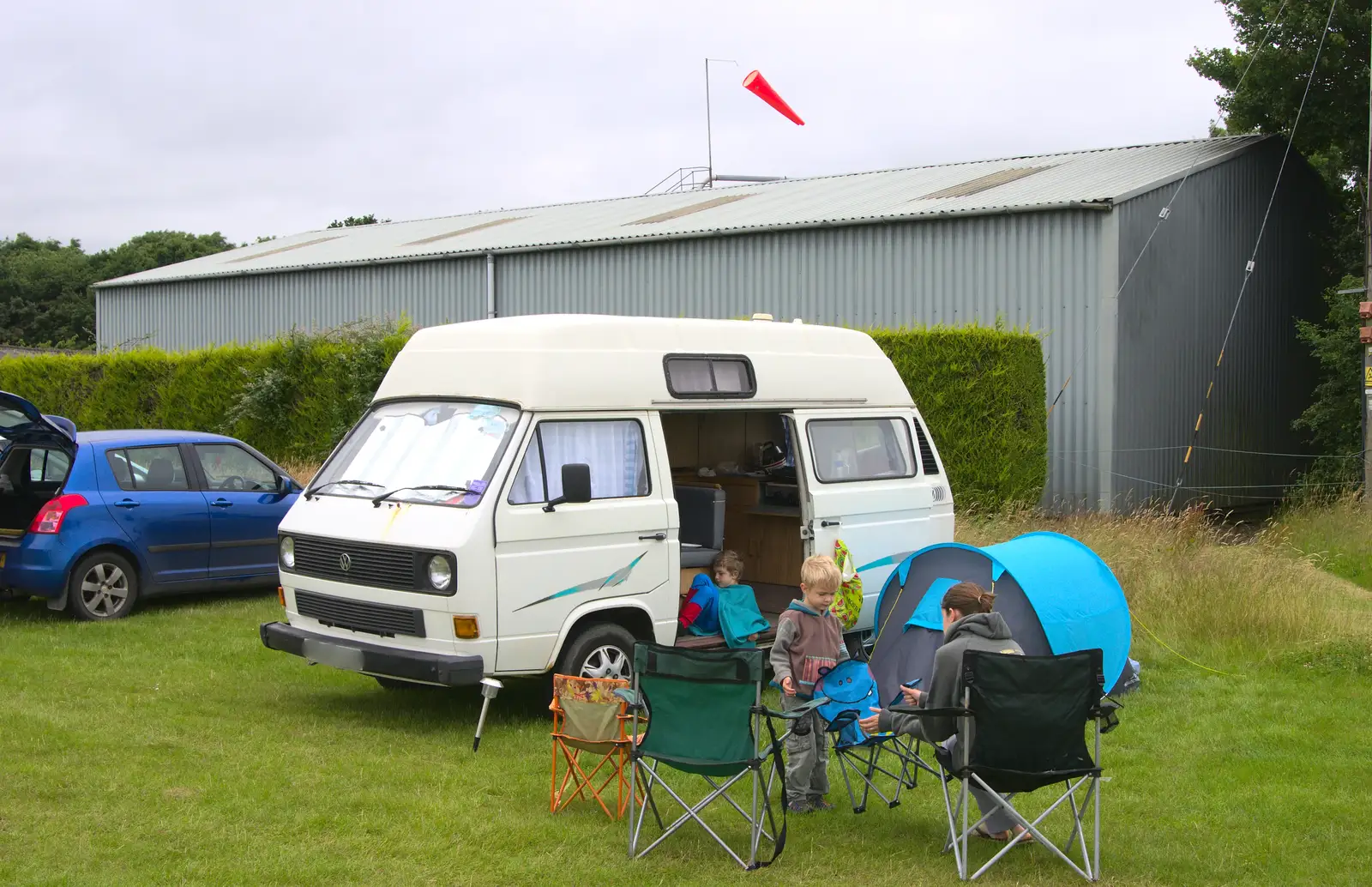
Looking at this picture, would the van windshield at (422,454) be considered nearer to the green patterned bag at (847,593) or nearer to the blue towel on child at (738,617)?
the blue towel on child at (738,617)

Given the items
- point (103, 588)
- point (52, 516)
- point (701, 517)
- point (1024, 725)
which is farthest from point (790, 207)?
point (1024, 725)

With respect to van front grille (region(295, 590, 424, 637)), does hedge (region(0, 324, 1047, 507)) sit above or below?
above

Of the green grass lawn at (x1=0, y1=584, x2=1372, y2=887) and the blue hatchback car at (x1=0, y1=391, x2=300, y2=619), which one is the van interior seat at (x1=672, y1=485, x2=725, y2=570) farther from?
the blue hatchback car at (x1=0, y1=391, x2=300, y2=619)

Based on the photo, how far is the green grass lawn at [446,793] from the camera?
5434mm

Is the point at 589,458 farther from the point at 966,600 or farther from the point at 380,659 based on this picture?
the point at 966,600

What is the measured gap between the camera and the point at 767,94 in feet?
88.3

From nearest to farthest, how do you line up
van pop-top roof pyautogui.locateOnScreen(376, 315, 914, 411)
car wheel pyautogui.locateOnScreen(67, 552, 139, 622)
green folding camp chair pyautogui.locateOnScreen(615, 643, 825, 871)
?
green folding camp chair pyautogui.locateOnScreen(615, 643, 825, 871) < van pop-top roof pyautogui.locateOnScreen(376, 315, 914, 411) < car wheel pyautogui.locateOnScreen(67, 552, 139, 622)

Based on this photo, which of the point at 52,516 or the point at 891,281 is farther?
the point at 891,281

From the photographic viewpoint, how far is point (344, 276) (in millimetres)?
25500

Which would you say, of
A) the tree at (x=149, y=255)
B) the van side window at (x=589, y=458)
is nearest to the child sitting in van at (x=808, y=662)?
the van side window at (x=589, y=458)

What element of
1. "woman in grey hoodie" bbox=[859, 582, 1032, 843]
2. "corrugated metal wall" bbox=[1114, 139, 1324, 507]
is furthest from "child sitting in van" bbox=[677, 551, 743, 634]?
"corrugated metal wall" bbox=[1114, 139, 1324, 507]

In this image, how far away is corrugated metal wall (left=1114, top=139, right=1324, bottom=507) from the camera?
1803cm

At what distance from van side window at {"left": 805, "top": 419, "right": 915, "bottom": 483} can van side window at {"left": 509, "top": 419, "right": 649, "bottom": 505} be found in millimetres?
1567

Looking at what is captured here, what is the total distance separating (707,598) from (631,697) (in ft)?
8.86
